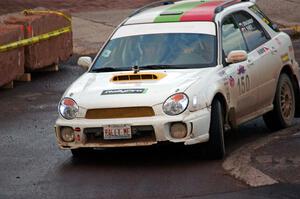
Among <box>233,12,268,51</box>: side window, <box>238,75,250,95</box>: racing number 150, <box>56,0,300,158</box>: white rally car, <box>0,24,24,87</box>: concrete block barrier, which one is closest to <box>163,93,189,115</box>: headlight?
<box>56,0,300,158</box>: white rally car

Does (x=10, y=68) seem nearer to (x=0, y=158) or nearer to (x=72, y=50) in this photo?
(x=72, y=50)

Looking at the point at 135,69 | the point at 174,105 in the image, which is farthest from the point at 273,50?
the point at 174,105

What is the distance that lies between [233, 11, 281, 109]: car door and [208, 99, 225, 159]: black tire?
1185mm

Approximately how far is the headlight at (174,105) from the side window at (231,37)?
4.48 feet

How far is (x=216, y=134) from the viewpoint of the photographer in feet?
30.5

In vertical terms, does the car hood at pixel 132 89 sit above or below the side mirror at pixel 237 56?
below

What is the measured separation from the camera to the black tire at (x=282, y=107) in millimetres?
11055

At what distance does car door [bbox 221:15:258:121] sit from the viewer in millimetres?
10023

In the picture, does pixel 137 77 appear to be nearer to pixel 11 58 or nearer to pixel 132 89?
pixel 132 89

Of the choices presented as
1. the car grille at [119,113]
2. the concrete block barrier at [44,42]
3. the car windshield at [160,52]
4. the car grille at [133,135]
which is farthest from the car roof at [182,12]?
the concrete block barrier at [44,42]

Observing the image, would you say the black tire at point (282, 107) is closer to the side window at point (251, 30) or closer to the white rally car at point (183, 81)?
the white rally car at point (183, 81)

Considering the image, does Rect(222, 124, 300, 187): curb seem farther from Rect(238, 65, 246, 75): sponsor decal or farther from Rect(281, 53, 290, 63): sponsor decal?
Rect(281, 53, 290, 63): sponsor decal

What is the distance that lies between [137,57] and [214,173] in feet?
6.49

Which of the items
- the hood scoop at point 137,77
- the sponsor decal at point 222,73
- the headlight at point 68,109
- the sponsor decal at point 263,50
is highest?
the sponsor decal at point 263,50
